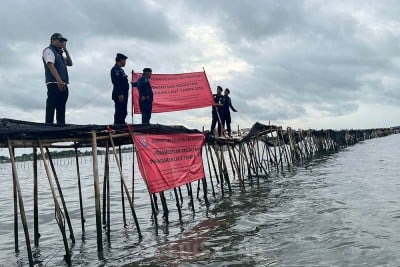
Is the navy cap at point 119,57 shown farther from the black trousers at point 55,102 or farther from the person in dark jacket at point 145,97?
the black trousers at point 55,102

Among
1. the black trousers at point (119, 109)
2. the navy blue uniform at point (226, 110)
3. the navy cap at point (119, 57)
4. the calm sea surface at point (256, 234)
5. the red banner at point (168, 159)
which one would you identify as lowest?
the calm sea surface at point (256, 234)

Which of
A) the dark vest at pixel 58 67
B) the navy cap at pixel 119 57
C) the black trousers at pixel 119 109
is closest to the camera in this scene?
the dark vest at pixel 58 67

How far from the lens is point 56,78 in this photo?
812 cm

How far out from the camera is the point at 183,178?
31.8 feet

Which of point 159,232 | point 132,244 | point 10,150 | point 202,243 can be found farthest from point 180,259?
point 10,150

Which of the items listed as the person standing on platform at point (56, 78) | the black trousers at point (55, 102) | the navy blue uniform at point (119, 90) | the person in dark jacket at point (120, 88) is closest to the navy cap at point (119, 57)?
the person in dark jacket at point (120, 88)

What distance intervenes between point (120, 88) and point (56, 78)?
7.13ft

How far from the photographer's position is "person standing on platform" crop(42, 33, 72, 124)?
8.20 metres

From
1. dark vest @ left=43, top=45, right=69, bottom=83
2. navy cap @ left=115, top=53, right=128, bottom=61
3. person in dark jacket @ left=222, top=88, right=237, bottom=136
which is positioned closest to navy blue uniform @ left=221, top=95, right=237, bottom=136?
person in dark jacket @ left=222, top=88, right=237, bottom=136

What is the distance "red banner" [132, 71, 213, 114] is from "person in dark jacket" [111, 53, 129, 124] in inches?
80.9

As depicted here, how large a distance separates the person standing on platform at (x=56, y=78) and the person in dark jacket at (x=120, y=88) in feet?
5.35

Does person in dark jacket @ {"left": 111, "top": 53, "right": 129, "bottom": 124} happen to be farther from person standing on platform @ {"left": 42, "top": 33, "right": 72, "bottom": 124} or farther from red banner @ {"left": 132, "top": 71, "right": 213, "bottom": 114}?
red banner @ {"left": 132, "top": 71, "right": 213, "bottom": 114}

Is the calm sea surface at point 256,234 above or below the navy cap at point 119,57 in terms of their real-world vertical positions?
below

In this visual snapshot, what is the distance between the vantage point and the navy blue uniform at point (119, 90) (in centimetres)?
1008
